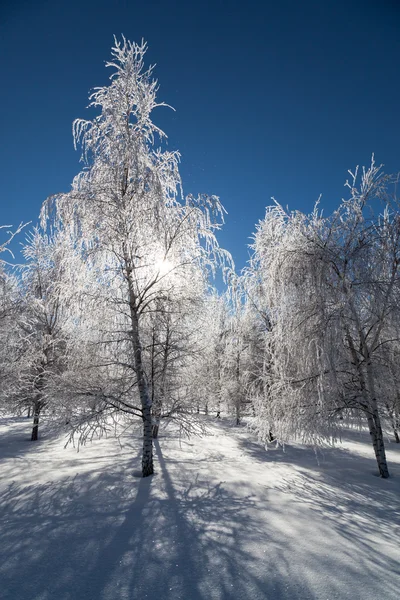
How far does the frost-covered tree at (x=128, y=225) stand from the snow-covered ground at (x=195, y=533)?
5.40 feet

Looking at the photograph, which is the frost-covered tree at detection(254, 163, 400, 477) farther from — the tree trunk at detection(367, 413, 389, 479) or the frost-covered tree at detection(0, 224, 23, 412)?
the frost-covered tree at detection(0, 224, 23, 412)

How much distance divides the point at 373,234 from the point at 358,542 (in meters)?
6.18

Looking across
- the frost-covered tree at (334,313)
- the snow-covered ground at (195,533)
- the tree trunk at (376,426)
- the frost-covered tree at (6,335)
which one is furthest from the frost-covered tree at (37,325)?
the tree trunk at (376,426)

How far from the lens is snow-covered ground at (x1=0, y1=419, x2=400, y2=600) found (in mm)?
2912

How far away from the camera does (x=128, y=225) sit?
21.1ft

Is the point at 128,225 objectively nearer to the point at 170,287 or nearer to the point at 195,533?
the point at 170,287

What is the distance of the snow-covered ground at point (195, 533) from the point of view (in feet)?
9.55

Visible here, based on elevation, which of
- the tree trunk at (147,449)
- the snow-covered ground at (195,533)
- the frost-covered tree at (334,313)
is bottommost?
the snow-covered ground at (195,533)

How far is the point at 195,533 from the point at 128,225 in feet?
18.3

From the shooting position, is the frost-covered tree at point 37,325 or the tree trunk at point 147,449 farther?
the frost-covered tree at point 37,325

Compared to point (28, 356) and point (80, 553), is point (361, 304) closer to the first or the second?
point (80, 553)

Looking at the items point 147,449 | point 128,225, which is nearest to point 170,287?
point 128,225

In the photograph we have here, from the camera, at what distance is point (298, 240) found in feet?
25.3

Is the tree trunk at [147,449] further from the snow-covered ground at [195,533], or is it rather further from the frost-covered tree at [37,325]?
the frost-covered tree at [37,325]
